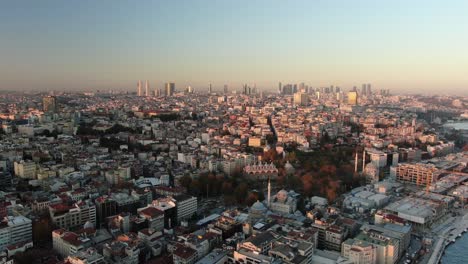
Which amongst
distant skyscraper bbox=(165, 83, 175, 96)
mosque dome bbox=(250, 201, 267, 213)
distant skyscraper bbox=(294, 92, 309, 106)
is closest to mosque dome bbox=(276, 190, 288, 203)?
mosque dome bbox=(250, 201, 267, 213)

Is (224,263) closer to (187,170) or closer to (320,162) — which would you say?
(187,170)

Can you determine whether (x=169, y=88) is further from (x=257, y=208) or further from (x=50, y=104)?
(x=257, y=208)

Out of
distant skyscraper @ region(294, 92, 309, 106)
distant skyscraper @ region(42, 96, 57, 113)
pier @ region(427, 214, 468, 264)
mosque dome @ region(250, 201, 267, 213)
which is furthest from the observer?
distant skyscraper @ region(294, 92, 309, 106)

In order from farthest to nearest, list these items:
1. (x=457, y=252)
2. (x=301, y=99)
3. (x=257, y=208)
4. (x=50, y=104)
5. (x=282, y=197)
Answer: (x=301, y=99) < (x=50, y=104) < (x=282, y=197) < (x=257, y=208) < (x=457, y=252)

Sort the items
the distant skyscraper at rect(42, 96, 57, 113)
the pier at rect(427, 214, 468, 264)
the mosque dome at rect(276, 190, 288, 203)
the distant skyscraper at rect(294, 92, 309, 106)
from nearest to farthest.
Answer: the pier at rect(427, 214, 468, 264) < the mosque dome at rect(276, 190, 288, 203) < the distant skyscraper at rect(42, 96, 57, 113) < the distant skyscraper at rect(294, 92, 309, 106)

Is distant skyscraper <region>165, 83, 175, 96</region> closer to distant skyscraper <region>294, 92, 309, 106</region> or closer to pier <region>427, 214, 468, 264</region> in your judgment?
distant skyscraper <region>294, 92, 309, 106</region>

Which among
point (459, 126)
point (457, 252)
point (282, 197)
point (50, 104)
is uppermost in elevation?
point (50, 104)

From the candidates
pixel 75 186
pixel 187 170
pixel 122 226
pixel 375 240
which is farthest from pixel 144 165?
pixel 375 240

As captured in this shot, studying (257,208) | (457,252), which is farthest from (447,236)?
(257,208)
